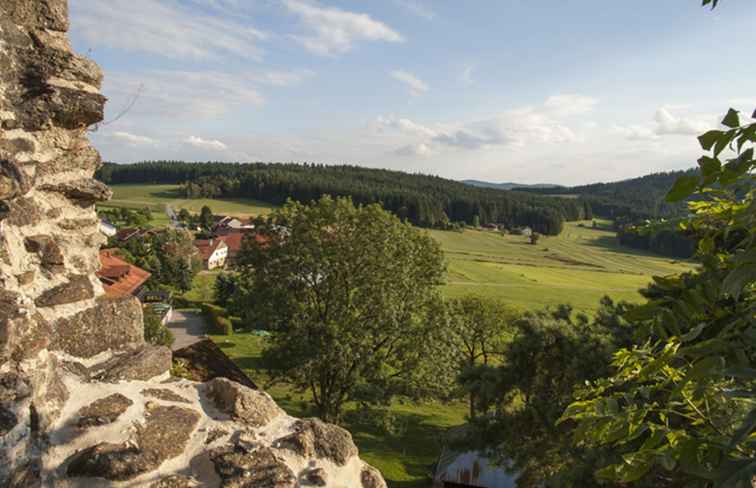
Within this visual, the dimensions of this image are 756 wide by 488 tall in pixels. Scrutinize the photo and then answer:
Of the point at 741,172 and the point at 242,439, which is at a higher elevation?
the point at 741,172

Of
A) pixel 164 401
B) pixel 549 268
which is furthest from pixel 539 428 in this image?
pixel 549 268

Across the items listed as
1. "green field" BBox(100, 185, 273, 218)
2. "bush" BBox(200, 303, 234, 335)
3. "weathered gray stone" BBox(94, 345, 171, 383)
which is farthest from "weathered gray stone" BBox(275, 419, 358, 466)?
"green field" BBox(100, 185, 273, 218)

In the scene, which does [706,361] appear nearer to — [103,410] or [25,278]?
[103,410]

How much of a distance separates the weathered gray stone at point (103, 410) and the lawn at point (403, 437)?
14.6m

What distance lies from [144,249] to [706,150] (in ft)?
202

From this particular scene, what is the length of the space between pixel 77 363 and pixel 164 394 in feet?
2.18

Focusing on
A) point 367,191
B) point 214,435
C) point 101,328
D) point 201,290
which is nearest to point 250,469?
point 214,435

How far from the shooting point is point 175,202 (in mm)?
114188

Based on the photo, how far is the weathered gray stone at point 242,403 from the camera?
373 centimetres

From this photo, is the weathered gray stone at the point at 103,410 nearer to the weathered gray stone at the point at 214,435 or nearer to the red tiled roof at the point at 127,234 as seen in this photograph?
the weathered gray stone at the point at 214,435

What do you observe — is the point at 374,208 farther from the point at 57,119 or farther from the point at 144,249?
the point at 144,249

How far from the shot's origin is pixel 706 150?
1717 mm

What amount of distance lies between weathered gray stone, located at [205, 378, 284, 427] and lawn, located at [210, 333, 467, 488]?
13893mm

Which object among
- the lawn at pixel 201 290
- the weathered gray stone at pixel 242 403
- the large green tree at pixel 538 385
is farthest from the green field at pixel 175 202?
the weathered gray stone at pixel 242 403
